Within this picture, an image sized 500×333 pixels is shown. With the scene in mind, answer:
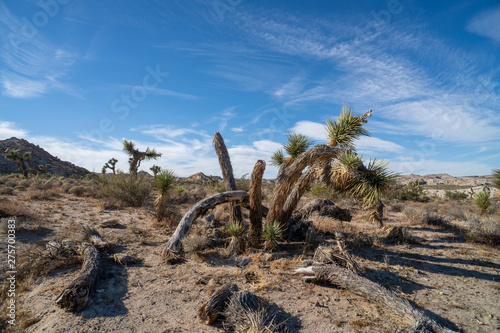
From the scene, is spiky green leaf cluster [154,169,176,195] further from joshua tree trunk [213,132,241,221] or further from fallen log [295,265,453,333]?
fallen log [295,265,453,333]

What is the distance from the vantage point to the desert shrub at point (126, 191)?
1353 centimetres

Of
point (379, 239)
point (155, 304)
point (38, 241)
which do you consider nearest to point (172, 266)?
point (155, 304)

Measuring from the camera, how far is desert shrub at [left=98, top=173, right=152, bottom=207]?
1353 centimetres

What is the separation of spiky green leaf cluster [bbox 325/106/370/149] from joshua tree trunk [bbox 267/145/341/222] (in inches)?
28.9

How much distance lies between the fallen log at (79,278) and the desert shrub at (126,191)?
7.71 meters

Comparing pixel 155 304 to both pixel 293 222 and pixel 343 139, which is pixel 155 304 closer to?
pixel 293 222

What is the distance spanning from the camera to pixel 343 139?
25.5 ft

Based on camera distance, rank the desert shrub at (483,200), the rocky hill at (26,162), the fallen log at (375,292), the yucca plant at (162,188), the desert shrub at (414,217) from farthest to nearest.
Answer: the rocky hill at (26,162) < the desert shrub at (483,200) < the desert shrub at (414,217) < the yucca plant at (162,188) < the fallen log at (375,292)

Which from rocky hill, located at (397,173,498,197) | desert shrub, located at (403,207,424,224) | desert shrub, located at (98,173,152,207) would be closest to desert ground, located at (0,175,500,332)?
desert shrub, located at (403,207,424,224)

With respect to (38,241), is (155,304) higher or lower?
lower

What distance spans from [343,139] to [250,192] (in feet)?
11.7

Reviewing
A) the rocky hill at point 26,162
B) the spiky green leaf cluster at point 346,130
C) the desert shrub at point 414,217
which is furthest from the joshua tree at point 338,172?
the rocky hill at point 26,162

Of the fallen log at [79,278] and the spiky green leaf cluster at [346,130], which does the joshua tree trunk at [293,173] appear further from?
the fallen log at [79,278]

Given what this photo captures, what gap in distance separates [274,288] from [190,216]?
3172mm
